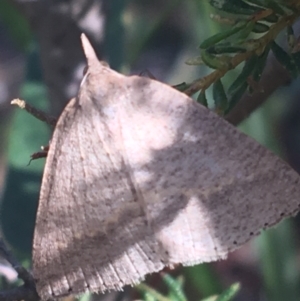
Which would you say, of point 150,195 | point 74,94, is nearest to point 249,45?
point 150,195

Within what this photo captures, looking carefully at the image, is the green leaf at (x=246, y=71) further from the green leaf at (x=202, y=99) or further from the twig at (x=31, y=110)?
the twig at (x=31, y=110)

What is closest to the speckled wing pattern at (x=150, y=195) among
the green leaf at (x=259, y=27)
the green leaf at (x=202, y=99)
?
the green leaf at (x=202, y=99)

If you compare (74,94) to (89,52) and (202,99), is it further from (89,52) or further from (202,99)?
(202,99)

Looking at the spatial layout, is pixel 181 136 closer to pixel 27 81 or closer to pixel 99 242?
pixel 99 242

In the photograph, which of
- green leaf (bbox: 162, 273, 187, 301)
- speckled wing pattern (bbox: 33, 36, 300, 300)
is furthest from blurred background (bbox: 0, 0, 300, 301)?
green leaf (bbox: 162, 273, 187, 301)

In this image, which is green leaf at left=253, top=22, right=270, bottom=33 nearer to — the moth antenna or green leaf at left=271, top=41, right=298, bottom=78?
green leaf at left=271, top=41, right=298, bottom=78
